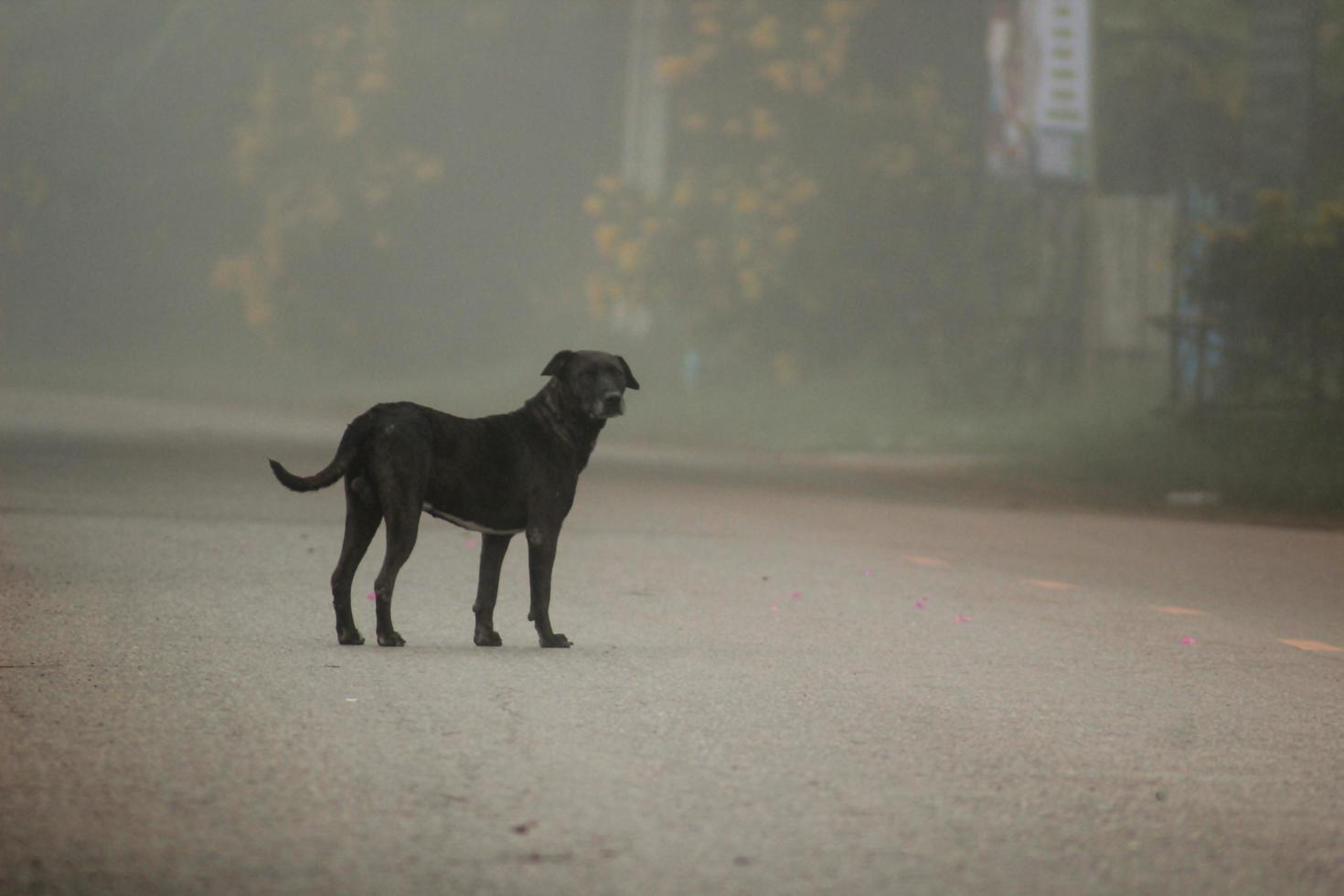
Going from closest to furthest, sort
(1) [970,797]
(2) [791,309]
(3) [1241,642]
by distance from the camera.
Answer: (1) [970,797], (3) [1241,642], (2) [791,309]

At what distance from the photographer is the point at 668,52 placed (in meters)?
39.7

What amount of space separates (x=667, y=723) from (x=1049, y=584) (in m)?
5.72

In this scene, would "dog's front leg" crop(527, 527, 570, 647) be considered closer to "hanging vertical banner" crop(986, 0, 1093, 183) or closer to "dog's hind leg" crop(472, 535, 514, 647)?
"dog's hind leg" crop(472, 535, 514, 647)

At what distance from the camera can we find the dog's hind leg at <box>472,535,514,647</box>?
8156 millimetres

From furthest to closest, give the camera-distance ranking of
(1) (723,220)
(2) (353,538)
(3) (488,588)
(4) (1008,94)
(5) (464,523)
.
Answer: (1) (723,220), (4) (1008,94), (3) (488,588), (5) (464,523), (2) (353,538)

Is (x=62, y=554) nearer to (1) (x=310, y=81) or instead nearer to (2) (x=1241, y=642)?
(2) (x=1241, y=642)

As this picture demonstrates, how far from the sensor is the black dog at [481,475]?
7.70m

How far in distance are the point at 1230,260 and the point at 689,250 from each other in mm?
14369

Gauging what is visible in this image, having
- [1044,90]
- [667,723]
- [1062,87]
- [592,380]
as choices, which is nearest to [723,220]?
[1044,90]

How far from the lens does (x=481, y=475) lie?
26.0 feet

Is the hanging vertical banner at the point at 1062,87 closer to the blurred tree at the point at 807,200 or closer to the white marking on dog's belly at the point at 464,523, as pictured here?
the blurred tree at the point at 807,200

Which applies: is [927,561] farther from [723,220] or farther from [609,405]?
[723,220]

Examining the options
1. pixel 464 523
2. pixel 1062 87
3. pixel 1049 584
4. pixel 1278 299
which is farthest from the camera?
pixel 1062 87

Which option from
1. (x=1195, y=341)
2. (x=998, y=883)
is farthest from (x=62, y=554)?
(x=1195, y=341)
